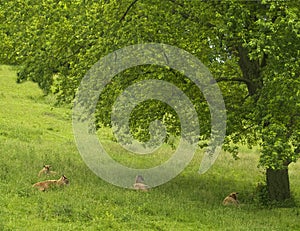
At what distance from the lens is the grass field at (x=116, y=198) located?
17641 millimetres

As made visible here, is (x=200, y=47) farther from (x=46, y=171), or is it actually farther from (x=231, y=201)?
(x=46, y=171)

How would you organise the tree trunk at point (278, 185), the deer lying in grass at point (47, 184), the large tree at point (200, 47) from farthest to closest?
the tree trunk at point (278, 185)
the deer lying in grass at point (47, 184)
the large tree at point (200, 47)

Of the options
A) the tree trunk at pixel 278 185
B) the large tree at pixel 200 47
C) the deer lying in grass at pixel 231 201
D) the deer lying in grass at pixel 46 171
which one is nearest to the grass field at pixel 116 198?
the deer lying in grass at pixel 231 201

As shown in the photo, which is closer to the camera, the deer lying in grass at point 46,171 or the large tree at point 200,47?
the large tree at point 200,47

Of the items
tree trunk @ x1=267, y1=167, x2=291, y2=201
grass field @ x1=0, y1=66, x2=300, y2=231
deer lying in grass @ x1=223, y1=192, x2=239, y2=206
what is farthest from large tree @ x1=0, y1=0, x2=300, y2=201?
grass field @ x1=0, y1=66, x2=300, y2=231

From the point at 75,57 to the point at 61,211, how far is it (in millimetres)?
8160

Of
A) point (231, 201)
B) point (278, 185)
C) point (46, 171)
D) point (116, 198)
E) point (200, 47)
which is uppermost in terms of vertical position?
point (200, 47)

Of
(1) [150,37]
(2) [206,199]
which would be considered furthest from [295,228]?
(1) [150,37]

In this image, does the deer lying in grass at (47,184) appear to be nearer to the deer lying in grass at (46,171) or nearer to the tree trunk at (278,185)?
the deer lying in grass at (46,171)

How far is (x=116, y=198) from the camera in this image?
20719mm

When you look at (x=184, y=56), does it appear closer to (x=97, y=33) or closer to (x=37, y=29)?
(x=97, y=33)

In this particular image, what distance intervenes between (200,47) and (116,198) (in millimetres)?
7063

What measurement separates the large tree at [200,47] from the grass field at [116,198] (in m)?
2.44

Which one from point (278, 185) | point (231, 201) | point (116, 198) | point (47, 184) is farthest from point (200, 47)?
point (47, 184)
